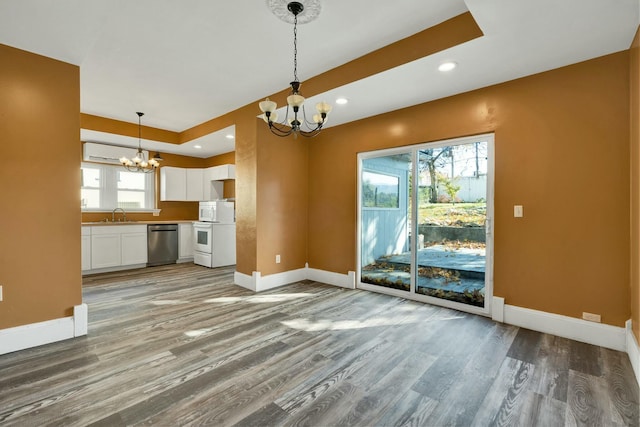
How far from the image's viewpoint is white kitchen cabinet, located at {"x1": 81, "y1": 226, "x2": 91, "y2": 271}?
16.7ft

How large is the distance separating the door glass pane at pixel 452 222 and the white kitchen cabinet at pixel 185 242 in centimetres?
500

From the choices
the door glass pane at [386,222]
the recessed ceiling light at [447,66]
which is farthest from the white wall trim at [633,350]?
the recessed ceiling light at [447,66]

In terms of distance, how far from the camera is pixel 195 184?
693 centimetres

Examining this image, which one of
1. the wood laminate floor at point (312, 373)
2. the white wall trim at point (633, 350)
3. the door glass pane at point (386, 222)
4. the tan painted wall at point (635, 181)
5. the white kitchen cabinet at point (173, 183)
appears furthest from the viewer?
the white kitchen cabinet at point (173, 183)

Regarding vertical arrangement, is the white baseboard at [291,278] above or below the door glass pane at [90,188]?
below

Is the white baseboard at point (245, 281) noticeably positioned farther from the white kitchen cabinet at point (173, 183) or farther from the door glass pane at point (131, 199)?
the door glass pane at point (131, 199)

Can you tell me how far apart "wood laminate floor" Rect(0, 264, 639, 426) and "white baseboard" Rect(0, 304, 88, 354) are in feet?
0.30

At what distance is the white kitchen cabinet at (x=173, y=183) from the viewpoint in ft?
21.4

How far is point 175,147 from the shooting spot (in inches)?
241

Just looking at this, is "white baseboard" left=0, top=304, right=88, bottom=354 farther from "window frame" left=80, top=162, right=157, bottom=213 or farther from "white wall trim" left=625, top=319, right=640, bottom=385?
"white wall trim" left=625, top=319, right=640, bottom=385

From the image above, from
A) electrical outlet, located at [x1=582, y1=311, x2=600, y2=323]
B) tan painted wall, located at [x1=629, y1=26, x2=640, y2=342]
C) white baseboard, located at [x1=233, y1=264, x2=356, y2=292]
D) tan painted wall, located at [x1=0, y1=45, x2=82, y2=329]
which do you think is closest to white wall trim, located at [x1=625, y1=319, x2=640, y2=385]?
tan painted wall, located at [x1=629, y1=26, x2=640, y2=342]

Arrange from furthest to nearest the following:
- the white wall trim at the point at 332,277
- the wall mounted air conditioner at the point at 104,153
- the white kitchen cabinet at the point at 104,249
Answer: the wall mounted air conditioner at the point at 104,153 → the white kitchen cabinet at the point at 104,249 → the white wall trim at the point at 332,277

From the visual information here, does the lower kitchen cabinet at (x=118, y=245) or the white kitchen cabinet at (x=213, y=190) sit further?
the white kitchen cabinet at (x=213, y=190)

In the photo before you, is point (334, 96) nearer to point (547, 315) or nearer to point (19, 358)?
point (547, 315)
